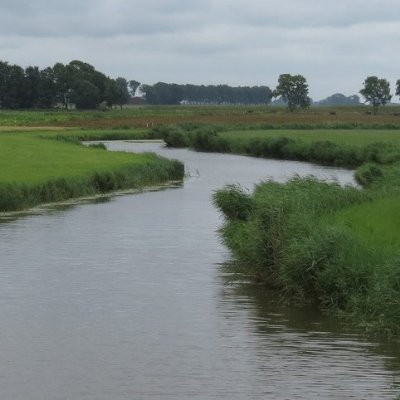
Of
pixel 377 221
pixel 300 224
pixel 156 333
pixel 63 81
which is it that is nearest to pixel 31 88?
pixel 63 81

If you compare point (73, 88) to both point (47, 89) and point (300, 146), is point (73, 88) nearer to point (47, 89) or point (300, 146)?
point (47, 89)

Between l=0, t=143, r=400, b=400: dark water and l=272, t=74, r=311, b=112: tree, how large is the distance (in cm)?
15740

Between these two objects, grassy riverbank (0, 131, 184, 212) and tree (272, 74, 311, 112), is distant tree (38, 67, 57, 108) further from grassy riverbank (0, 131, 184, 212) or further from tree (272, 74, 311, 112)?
grassy riverbank (0, 131, 184, 212)

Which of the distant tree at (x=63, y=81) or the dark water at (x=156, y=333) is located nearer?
the dark water at (x=156, y=333)

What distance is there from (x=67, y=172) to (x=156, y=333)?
27.9 meters

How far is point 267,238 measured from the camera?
22031 mm

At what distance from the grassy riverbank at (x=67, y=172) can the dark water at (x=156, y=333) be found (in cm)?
899

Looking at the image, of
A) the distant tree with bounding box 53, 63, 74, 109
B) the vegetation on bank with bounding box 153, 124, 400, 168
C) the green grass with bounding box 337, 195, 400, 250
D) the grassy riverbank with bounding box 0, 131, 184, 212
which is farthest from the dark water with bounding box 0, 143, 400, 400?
the distant tree with bounding box 53, 63, 74, 109

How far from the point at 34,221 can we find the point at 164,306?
552 inches

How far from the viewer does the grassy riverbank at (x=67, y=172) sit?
3897cm

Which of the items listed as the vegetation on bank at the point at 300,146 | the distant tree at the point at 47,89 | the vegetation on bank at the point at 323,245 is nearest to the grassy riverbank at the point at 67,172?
the vegetation on bank at the point at 323,245

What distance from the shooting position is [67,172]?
4566 cm

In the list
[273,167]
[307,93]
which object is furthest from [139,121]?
[307,93]

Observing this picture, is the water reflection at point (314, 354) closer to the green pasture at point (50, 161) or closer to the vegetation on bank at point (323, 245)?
the vegetation on bank at point (323, 245)
